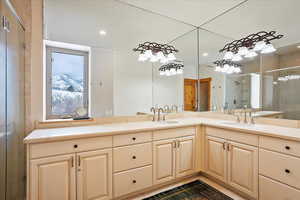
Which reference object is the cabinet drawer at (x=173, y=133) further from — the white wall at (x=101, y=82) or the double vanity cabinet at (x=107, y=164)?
the white wall at (x=101, y=82)

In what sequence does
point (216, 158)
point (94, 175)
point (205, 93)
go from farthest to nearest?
point (205, 93) < point (216, 158) < point (94, 175)

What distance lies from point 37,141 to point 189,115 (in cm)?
247

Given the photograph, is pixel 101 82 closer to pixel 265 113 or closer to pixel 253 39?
pixel 253 39

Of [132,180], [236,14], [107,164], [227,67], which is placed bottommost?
[132,180]

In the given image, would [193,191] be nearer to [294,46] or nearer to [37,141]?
Answer: [37,141]

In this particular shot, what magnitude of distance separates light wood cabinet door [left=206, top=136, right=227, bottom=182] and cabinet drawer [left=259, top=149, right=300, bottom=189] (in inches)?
17.2

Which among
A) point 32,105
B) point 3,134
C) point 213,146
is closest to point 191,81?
point 213,146

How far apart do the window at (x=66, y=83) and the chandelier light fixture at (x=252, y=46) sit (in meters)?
2.23

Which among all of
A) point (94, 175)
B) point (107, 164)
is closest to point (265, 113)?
point (107, 164)

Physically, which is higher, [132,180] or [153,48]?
[153,48]

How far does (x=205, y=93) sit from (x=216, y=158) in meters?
1.46

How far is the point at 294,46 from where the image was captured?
6.00ft

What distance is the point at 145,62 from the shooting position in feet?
8.43

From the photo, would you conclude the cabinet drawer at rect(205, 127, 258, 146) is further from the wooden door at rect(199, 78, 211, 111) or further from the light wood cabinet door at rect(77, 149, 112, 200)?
the light wood cabinet door at rect(77, 149, 112, 200)
